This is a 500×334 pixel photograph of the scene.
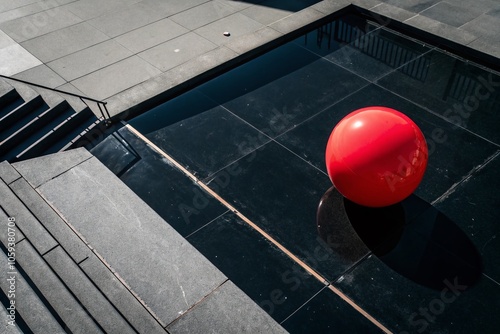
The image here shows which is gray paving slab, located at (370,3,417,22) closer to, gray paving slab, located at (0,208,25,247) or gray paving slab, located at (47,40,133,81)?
gray paving slab, located at (47,40,133,81)

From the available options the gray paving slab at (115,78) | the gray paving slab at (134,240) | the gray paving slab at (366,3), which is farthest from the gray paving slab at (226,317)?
the gray paving slab at (366,3)

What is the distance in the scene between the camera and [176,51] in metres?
15.0

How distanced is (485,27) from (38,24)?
562 inches

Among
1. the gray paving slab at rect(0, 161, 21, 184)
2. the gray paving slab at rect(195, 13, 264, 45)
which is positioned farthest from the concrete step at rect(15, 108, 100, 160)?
the gray paving slab at rect(195, 13, 264, 45)

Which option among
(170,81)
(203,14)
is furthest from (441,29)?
(170,81)

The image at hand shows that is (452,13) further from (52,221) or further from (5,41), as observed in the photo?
(5,41)

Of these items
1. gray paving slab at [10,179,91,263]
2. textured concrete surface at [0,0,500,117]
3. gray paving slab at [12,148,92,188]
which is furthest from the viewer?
textured concrete surface at [0,0,500,117]

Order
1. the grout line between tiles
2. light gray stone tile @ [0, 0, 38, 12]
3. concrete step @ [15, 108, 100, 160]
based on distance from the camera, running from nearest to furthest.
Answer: the grout line between tiles < concrete step @ [15, 108, 100, 160] < light gray stone tile @ [0, 0, 38, 12]

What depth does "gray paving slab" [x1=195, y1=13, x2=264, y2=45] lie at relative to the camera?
1554cm

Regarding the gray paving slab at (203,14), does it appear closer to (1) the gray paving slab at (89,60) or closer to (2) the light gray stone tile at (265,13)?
(2) the light gray stone tile at (265,13)

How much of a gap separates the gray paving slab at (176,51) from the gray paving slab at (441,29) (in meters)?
6.12

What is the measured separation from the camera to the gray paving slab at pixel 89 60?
565 inches

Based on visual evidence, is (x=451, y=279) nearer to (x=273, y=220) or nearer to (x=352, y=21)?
(x=273, y=220)

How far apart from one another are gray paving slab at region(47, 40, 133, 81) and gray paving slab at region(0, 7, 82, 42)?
2137 millimetres
